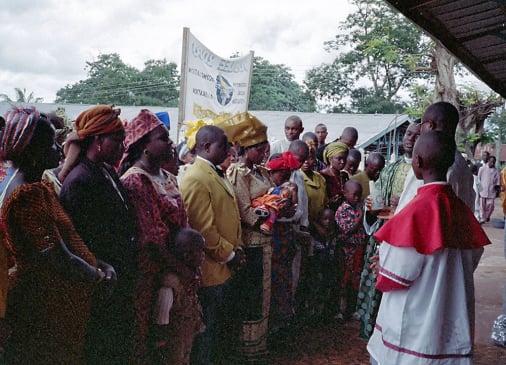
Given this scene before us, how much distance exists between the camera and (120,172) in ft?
9.94

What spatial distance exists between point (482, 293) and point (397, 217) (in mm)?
5280

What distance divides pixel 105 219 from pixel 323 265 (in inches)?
130

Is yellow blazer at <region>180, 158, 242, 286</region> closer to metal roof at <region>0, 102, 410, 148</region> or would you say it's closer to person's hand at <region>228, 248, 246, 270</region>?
person's hand at <region>228, 248, 246, 270</region>

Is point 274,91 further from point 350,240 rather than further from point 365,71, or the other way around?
point 350,240

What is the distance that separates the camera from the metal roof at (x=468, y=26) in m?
3.64

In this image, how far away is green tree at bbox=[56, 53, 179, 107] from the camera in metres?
42.0

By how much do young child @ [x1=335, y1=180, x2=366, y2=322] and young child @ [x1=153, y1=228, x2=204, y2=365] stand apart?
2.56 metres

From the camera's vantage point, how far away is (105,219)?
97.8 inches

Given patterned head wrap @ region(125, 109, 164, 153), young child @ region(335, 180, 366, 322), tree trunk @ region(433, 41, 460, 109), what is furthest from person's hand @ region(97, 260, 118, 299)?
tree trunk @ region(433, 41, 460, 109)

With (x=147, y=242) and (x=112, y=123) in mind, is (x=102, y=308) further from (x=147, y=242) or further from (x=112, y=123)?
(x=112, y=123)

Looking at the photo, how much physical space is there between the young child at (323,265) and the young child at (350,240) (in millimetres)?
96

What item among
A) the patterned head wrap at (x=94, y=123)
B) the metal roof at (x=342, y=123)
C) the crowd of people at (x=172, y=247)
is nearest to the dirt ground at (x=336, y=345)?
the crowd of people at (x=172, y=247)

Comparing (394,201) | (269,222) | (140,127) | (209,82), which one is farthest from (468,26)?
(209,82)

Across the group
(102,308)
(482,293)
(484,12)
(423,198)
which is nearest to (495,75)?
(484,12)
